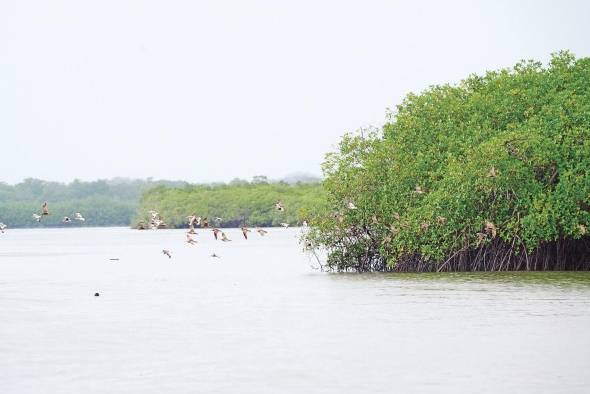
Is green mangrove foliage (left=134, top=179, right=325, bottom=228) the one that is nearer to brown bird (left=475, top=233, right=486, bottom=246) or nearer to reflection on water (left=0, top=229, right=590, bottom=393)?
brown bird (left=475, top=233, right=486, bottom=246)

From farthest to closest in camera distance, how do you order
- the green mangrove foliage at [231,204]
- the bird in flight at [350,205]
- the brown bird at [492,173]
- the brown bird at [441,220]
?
the green mangrove foliage at [231,204]
the bird in flight at [350,205]
the brown bird at [441,220]
the brown bird at [492,173]

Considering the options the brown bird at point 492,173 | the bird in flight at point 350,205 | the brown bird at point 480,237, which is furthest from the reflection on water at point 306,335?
the brown bird at point 492,173

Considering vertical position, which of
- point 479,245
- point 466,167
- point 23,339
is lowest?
point 23,339

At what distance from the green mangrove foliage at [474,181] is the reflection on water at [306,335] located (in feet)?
3.95

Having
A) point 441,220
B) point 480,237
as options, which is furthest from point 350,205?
point 480,237

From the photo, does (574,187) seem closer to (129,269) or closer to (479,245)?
(479,245)

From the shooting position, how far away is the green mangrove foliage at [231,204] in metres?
142

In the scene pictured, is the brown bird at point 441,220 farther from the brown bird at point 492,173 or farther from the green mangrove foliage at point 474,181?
the brown bird at point 492,173

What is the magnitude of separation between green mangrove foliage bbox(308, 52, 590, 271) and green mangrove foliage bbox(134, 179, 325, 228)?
94.7m

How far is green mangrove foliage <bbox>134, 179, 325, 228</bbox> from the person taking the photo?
14175 centimetres

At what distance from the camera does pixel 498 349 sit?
65.9 ft

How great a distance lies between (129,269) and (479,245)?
61.4 ft

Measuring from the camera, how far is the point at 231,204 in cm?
14675

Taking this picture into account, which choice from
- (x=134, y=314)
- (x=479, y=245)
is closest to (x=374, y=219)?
(x=479, y=245)
